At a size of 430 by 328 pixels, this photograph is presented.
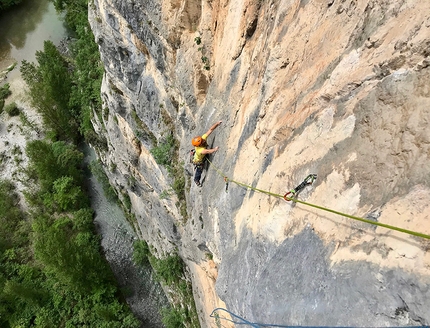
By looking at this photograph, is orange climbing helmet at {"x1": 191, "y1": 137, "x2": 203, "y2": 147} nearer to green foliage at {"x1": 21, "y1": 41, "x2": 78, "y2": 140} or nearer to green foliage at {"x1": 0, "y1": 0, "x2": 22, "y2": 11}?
green foliage at {"x1": 21, "y1": 41, "x2": 78, "y2": 140}

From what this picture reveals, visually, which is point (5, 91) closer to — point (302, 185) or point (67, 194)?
point (67, 194)

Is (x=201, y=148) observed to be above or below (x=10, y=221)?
above

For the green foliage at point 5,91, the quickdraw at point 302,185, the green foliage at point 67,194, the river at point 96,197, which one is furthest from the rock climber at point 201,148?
the green foliage at point 5,91

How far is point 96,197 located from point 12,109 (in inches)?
364

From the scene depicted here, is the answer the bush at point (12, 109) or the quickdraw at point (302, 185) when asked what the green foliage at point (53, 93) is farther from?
the quickdraw at point (302, 185)

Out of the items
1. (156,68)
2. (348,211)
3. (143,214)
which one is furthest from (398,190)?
(143,214)

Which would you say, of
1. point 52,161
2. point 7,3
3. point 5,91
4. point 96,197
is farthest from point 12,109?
point 7,3

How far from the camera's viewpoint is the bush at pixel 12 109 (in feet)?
69.9

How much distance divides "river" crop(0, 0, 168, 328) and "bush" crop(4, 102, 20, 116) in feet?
1.85

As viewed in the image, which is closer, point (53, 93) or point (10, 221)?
point (10, 221)

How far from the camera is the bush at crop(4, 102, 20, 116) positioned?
21297 millimetres

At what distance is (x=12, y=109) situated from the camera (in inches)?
839

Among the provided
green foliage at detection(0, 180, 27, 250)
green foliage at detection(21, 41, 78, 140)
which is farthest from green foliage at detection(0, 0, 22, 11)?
green foliage at detection(0, 180, 27, 250)

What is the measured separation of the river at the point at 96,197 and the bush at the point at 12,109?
0.56m
